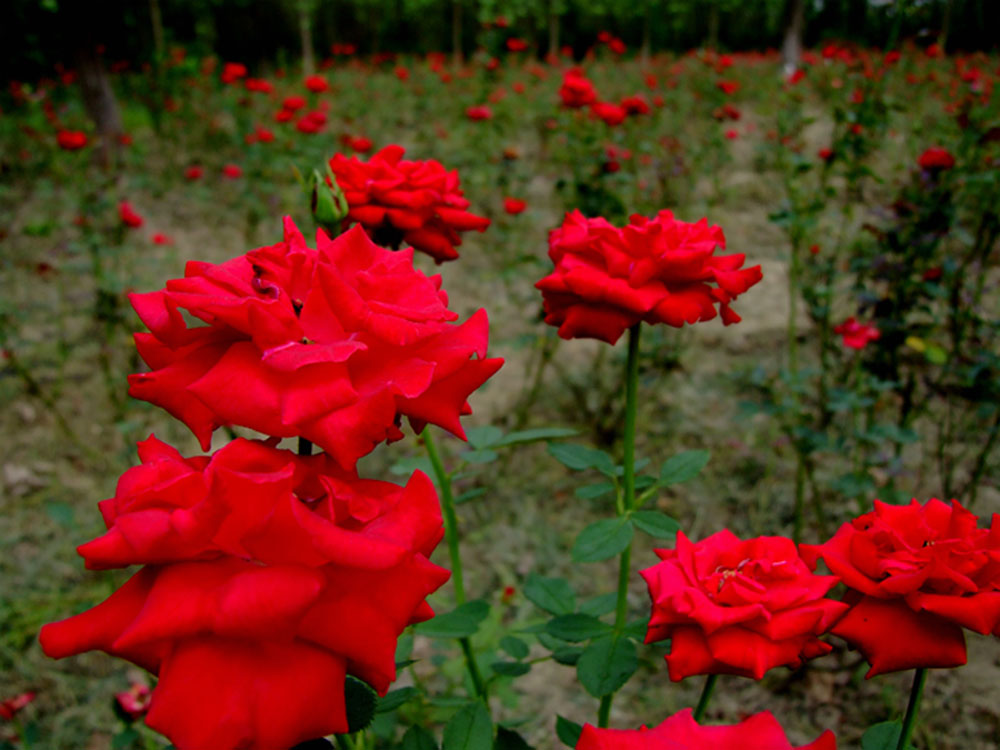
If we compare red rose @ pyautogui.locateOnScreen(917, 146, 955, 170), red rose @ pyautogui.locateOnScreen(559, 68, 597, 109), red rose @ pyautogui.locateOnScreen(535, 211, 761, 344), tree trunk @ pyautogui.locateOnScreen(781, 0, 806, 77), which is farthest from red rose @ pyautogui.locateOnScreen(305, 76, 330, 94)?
tree trunk @ pyautogui.locateOnScreen(781, 0, 806, 77)

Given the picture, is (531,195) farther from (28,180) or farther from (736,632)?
(736,632)

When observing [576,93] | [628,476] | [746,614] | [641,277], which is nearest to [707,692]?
[746,614]

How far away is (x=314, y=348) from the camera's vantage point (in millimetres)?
463

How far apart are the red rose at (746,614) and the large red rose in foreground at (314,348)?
261mm

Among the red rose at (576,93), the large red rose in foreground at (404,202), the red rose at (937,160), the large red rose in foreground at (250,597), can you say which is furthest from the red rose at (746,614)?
the red rose at (576,93)

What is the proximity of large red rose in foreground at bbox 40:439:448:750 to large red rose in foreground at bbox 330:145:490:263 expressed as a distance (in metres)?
0.55

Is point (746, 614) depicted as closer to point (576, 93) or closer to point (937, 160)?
point (937, 160)

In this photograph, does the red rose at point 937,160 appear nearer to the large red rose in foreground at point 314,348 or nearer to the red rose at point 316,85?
the large red rose in foreground at point 314,348

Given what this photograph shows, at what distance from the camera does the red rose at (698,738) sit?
421 millimetres

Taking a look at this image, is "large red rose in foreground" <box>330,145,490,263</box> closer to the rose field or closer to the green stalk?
the rose field

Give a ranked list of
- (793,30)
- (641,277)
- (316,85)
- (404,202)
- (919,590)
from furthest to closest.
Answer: (793,30) → (316,85) → (404,202) → (641,277) → (919,590)

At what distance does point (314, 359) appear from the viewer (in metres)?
0.45

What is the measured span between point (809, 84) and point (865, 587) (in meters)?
7.51

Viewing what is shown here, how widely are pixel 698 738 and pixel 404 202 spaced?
72cm
